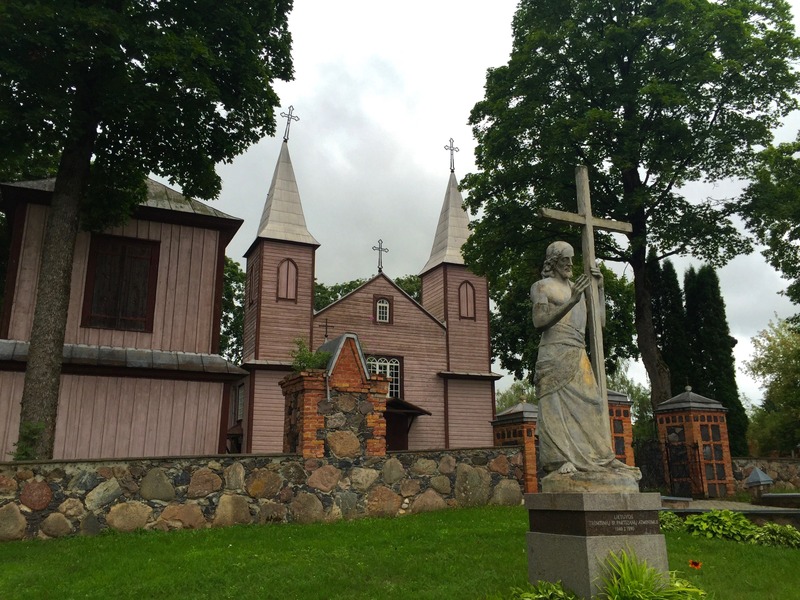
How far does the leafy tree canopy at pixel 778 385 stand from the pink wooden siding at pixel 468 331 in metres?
13.7

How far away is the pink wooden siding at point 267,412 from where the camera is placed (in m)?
23.0

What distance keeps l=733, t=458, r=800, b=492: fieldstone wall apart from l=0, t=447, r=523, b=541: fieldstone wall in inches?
314

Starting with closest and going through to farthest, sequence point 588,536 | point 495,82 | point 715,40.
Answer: point 588,536 < point 715,40 < point 495,82

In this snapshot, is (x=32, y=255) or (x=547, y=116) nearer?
(x=32, y=255)

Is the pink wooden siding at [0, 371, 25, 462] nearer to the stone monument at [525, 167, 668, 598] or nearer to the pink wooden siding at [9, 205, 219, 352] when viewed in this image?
the pink wooden siding at [9, 205, 219, 352]

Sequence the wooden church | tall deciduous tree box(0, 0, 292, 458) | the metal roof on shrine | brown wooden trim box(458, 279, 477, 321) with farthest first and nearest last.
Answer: brown wooden trim box(458, 279, 477, 321)
the wooden church
the metal roof on shrine
tall deciduous tree box(0, 0, 292, 458)

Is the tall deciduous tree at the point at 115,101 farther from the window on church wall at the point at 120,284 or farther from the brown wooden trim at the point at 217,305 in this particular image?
the brown wooden trim at the point at 217,305

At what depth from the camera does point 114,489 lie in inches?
380

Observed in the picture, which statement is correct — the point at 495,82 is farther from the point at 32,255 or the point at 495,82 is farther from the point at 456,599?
the point at 456,599

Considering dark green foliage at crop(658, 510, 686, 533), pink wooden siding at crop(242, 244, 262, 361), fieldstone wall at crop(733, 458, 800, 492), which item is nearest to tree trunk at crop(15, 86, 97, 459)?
dark green foliage at crop(658, 510, 686, 533)

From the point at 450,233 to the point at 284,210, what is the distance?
23.6ft

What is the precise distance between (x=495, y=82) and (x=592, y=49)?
3.31m

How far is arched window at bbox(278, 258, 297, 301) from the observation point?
24828mm

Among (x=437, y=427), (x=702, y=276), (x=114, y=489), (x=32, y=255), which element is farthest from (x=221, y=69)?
(x=702, y=276)
